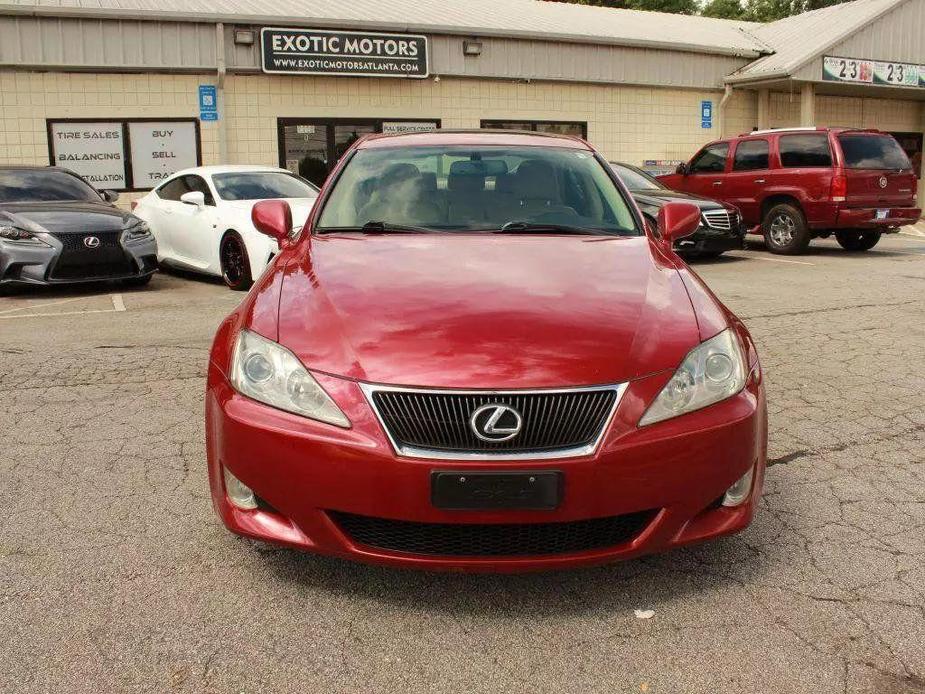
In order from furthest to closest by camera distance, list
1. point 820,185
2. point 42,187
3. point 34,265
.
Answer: point 820,185
point 42,187
point 34,265

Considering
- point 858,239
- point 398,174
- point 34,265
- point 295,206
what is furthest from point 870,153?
point 398,174

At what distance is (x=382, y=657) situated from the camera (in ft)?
8.29

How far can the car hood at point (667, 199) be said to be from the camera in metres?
12.8

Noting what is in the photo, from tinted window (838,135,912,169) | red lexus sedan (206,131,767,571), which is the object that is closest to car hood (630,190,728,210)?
tinted window (838,135,912,169)

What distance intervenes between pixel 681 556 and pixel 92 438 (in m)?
2.83

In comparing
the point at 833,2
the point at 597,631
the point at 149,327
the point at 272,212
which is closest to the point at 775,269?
the point at 149,327

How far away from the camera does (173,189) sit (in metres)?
11.3

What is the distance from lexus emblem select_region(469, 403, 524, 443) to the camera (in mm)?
2561

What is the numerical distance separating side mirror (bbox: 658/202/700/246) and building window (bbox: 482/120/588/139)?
50.1 ft

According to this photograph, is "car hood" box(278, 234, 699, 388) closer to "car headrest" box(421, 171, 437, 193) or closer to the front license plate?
the front license plate

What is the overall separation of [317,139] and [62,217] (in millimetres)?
8782

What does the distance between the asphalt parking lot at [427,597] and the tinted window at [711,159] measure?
10864mm

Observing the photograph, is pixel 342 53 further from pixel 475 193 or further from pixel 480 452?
pixel 480 452

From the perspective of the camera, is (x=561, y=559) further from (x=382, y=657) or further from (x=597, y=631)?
(x=382, y=657)
